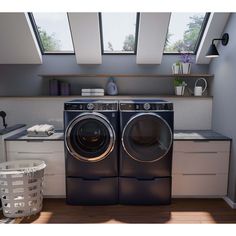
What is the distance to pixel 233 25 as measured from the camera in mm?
2596

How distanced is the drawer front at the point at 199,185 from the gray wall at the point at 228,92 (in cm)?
9

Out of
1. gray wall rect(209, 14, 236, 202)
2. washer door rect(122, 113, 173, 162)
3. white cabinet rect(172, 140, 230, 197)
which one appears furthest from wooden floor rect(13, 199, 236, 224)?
washer door rect(122, 113, 173, 162)

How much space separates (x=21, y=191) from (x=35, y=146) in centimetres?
52

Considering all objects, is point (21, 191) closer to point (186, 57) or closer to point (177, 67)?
point (177, 67)

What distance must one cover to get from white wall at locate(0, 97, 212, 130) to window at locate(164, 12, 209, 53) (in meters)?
0.74

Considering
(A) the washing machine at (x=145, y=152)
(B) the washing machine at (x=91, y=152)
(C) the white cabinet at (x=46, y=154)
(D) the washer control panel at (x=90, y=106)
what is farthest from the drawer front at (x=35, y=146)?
(A) the washing machine at (x=145, y=152)

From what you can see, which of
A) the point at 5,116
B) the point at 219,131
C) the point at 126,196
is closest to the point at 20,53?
the point at 5,116

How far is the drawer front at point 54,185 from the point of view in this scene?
2699 millimetres

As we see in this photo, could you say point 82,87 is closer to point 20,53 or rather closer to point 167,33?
point 20,53

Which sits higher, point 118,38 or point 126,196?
point 118,38

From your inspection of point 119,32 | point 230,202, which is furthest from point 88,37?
point 230,202

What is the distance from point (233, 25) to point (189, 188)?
190cm
